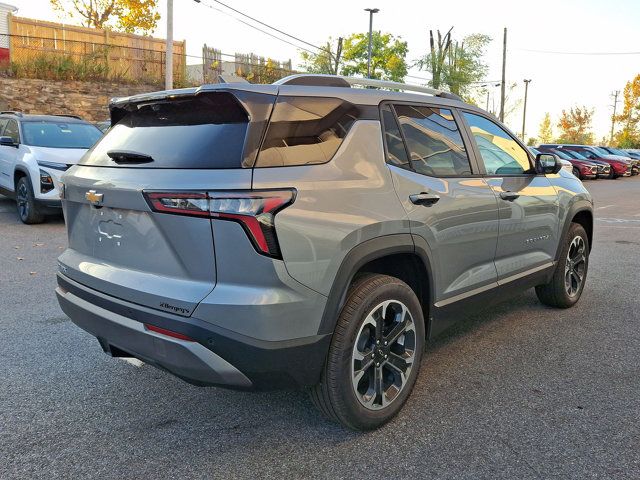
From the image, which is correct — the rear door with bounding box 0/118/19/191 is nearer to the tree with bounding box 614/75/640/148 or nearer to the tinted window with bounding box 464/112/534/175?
the tinted window with bounding box 464/112/534/175

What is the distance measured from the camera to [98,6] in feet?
112

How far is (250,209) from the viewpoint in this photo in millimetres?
Answer: 2355

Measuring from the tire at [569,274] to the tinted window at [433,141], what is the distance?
177cm

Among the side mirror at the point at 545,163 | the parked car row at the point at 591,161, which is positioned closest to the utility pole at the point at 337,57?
the parked car row at the point at 591,161

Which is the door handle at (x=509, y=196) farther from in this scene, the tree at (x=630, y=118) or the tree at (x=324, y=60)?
the tree at (x=630, y=118)

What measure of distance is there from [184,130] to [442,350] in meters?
2.39

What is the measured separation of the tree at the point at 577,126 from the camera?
244 feet

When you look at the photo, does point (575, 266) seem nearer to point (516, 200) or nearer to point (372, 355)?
point (516, 200)

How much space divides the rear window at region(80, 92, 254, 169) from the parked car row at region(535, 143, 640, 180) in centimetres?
2715

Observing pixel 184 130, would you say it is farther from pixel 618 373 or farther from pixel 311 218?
pixel 618 373

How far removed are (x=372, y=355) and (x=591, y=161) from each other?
29.6 meters

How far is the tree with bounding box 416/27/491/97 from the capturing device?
1594 inches

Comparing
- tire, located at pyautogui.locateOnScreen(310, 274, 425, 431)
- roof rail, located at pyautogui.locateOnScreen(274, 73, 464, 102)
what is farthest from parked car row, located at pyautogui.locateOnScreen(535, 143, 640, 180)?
tire, located at pyautogui.locateOnScreen(310, 274, 425, 431)

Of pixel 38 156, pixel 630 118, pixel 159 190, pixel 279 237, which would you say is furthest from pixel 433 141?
pixel 630 118
